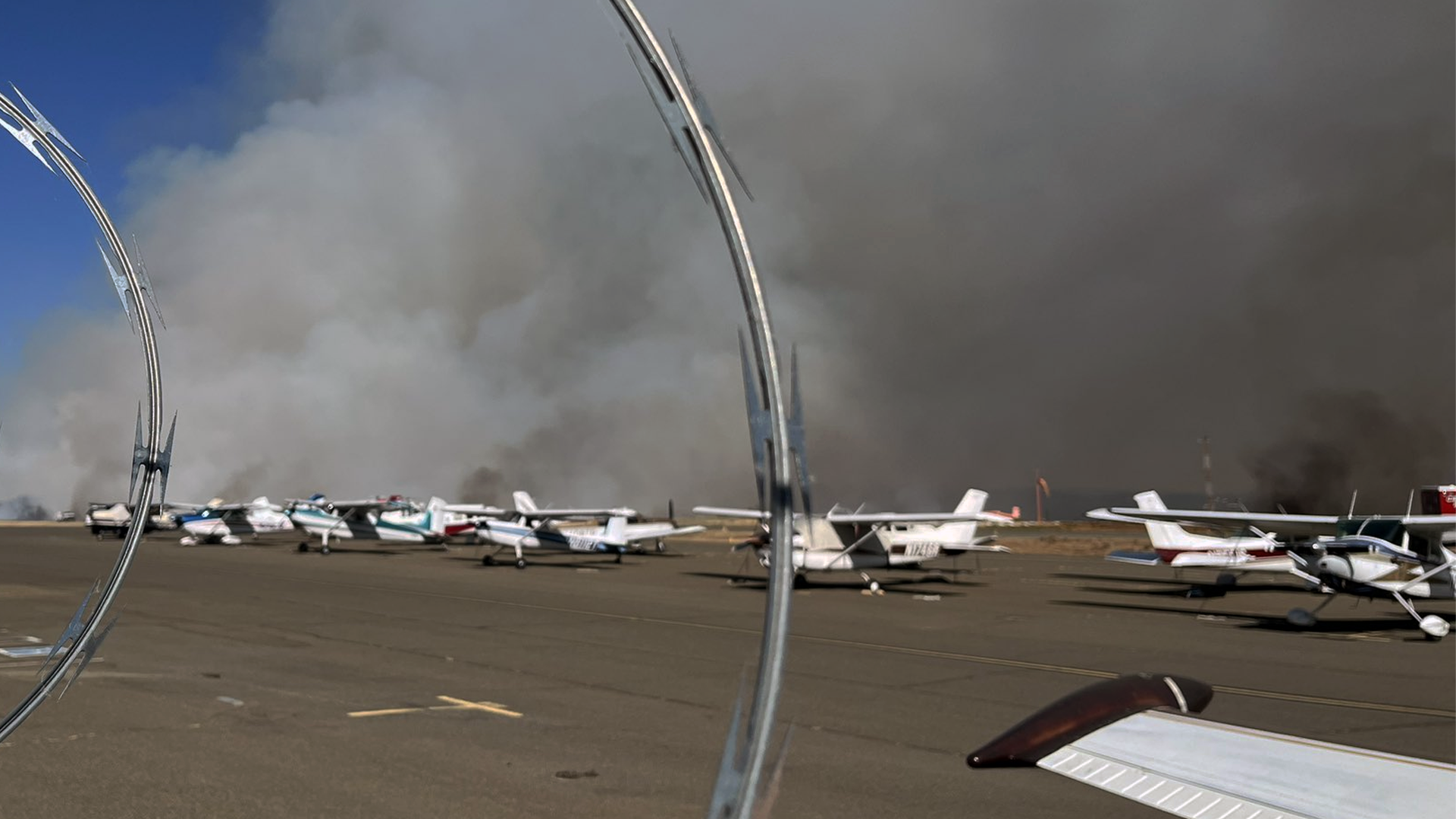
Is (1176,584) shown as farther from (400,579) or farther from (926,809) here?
(926,809)

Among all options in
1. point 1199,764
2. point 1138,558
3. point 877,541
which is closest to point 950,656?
point 1199,764

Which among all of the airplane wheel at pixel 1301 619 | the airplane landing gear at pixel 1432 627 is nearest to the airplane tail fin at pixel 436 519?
the airplane wheel at pixel 1301 619

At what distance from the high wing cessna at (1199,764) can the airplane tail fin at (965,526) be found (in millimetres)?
25044

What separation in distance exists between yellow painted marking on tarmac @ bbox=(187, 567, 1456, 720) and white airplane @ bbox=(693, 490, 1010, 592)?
595cm

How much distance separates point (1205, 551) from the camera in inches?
1028

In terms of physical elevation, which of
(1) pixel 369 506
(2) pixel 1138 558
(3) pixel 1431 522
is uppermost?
(1) pixel 369 506

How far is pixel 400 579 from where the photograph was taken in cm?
2700

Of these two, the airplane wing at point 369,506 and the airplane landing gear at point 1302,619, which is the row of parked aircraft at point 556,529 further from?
the airplane landing gear at point 1302,619

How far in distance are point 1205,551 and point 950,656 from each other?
1469cm

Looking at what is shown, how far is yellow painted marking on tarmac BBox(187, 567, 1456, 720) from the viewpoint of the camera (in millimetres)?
10891

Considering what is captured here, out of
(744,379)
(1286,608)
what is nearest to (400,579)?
(1286,608)

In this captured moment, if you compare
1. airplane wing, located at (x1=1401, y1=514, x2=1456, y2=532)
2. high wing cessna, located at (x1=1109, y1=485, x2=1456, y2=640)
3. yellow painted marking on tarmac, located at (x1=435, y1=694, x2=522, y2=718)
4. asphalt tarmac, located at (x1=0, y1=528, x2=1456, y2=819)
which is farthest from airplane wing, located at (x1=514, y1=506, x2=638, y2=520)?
yellow painted marking on tarmac, located at (x1=435, y1=694, x2=522, y2=718)

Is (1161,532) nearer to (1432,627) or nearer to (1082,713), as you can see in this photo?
(1432,627)

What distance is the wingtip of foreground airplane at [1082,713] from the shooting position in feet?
11.1
